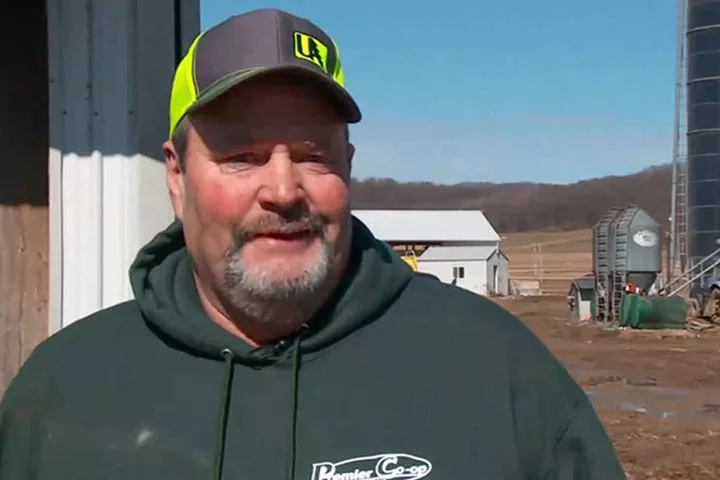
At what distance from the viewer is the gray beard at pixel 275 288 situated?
5.50 ft

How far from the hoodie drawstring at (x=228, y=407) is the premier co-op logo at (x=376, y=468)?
0.04m

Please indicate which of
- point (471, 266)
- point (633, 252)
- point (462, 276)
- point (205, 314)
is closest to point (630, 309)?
point (633, 252)

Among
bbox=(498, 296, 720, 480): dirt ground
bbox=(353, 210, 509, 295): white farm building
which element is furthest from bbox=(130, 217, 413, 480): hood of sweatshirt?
bbox=(353, 210, 509, 295): white farm building

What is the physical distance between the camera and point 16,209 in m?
2.78

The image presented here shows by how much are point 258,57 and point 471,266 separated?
40758 millimetres

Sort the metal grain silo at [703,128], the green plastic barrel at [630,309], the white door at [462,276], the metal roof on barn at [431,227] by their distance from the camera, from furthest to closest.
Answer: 1. the metal roof on barn at [431,227]
2. the white door at [462,276]
3. the metal grain silo at [703,128]
4. the green plastic barrel at [630,309]

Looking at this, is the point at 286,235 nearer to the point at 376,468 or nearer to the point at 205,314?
the point at 205,314

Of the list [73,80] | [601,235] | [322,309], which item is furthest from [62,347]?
[601,235]

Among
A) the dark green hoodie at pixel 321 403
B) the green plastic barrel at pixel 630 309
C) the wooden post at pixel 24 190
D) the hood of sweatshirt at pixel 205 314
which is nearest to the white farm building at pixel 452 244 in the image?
the green plastic barrel at pixel 630 309

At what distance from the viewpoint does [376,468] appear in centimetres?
160

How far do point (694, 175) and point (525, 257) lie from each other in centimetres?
3595

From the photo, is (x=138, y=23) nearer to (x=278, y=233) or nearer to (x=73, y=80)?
(x=73, y=80)

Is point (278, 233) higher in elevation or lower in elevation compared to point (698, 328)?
higher

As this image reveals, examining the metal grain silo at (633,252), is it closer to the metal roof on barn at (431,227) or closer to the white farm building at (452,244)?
the white farm building at (452,244)
